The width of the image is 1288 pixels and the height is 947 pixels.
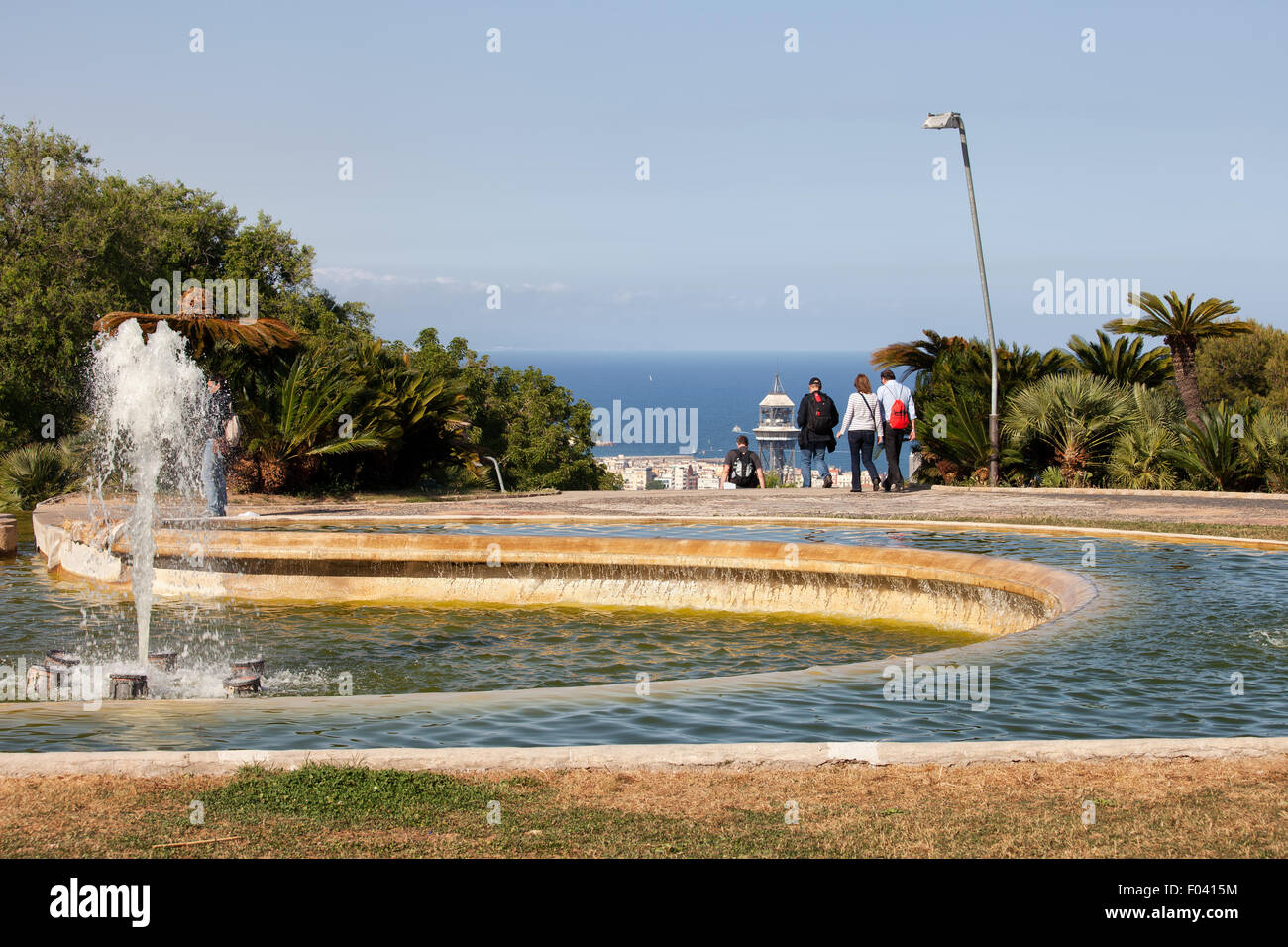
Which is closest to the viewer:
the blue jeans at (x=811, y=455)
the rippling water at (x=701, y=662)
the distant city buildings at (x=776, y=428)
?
the rippling water at (x=701, y=662)

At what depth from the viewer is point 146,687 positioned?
768 centimetres

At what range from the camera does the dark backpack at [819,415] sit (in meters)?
19.3

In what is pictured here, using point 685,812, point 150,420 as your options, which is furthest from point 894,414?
point 685,812

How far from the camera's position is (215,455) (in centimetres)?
1434

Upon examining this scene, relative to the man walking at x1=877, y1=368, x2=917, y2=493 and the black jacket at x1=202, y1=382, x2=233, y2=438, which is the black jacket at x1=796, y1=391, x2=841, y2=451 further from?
the black jacket at x1=202, y1=382, x2=233, y2=438

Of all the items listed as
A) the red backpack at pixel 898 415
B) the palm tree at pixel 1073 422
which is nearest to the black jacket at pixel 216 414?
the red backpack at pixel 898 415

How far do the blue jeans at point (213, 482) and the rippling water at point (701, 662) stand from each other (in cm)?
189

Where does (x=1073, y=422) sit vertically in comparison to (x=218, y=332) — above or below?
below

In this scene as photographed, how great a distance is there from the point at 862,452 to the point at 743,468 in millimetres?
2488

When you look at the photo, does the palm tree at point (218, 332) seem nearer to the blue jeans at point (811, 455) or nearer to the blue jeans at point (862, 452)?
the blue jeans at point (811, 455)

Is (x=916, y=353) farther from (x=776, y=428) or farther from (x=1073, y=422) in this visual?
(x=776, y=428)

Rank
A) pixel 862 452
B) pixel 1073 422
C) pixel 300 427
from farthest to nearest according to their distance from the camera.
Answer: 1. pixel 1073 422
2. pixel 862 452
3. pixel 300 427
